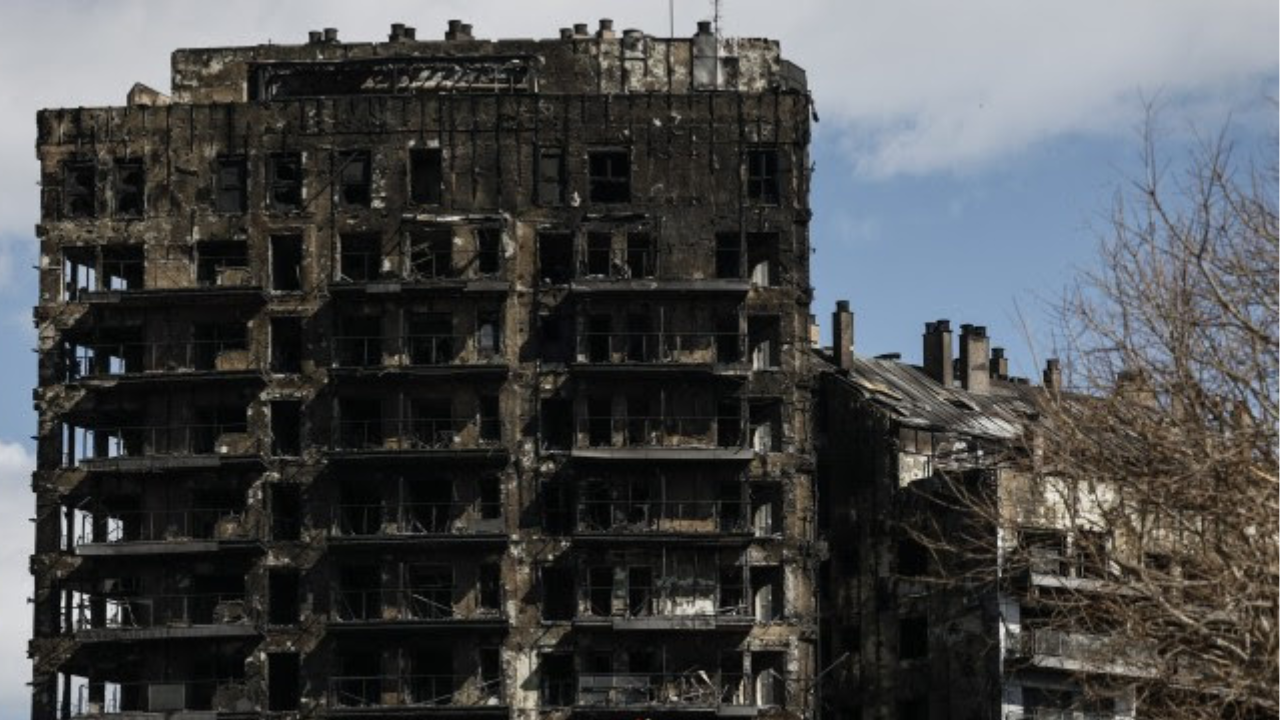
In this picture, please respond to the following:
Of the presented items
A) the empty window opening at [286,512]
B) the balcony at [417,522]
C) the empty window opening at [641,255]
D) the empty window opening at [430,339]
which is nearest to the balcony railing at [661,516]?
the balcony at [417,522]

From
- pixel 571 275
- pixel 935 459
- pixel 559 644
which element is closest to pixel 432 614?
pixel 559 644

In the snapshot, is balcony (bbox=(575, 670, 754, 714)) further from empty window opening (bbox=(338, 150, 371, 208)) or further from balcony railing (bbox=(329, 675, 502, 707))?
empty window opening (bbox=(338, 150, 371, 208))

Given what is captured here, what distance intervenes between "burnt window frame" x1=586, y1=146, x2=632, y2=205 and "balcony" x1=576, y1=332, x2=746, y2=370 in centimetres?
534

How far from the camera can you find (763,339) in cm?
12350

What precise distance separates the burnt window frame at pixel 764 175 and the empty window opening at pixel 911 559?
1439 centimetres

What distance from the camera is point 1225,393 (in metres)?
63.0

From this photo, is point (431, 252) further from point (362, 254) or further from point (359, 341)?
point (359, 341)

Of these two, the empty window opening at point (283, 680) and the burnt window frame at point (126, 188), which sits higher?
the burnt window frame at point (126, 188)

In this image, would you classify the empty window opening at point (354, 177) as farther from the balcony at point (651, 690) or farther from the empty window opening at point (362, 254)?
Answer: the balcony at point (651, 690)

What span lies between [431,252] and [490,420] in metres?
6.39

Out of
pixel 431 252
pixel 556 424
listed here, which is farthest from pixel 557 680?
pixel 431 252

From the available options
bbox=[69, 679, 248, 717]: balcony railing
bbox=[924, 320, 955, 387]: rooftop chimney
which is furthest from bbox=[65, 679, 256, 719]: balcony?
bbox=[924, 320, 955, 387]: rooftop chimney

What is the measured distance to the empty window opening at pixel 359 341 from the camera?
122 metres

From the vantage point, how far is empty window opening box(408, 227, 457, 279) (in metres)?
123
